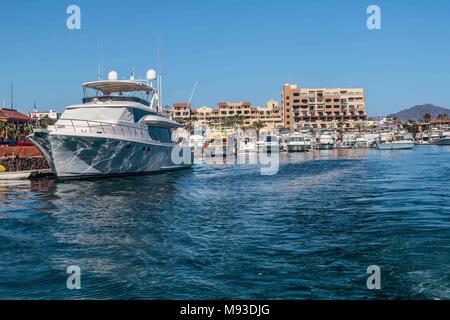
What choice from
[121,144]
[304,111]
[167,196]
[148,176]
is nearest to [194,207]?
[167,196]

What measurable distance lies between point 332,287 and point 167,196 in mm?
17930

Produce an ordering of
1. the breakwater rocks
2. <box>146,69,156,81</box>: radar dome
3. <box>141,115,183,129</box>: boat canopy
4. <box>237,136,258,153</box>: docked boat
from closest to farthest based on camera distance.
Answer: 1. <box>141,115,183,129</box>: boat canopy
2. the breakwater rocks
3. <box>146,69,156,81</box>: radar dome
4. <box>237,136,258,153</box>: docked boat

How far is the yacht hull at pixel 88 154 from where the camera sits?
3409 cm

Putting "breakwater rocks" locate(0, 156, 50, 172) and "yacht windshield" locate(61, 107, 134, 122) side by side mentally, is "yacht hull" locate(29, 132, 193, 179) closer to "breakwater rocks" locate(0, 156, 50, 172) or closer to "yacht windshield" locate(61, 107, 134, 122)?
"yacht windshield" locate(61, 107, 134, 122)

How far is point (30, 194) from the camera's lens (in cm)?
2883

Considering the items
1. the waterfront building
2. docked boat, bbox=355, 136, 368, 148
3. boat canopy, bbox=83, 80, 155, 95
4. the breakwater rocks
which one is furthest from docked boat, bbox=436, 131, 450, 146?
the breakwater rocks

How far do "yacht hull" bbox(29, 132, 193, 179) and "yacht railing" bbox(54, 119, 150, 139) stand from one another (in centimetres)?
81

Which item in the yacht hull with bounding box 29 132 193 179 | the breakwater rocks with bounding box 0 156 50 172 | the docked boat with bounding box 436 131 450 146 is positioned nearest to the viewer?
the yacht hull with bounding box 29 132 193 179

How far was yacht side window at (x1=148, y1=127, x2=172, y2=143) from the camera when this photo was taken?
42125mm

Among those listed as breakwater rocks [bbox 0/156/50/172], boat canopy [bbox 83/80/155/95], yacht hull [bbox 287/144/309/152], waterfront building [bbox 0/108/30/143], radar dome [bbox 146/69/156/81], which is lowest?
breakwater rocks [bbox 0/156/50/172]

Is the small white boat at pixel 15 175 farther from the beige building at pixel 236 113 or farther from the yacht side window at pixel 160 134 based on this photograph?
the beige building at pixel 236 113

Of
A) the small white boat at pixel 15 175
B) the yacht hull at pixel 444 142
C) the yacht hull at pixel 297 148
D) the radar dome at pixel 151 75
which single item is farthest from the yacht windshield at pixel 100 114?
the yacht hull at pixel 444 142

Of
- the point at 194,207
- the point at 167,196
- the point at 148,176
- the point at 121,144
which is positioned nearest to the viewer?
the point at 194,207

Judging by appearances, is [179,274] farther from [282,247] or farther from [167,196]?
[167,196]
